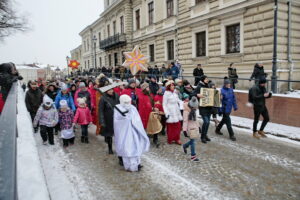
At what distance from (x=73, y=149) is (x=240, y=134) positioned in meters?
5.12

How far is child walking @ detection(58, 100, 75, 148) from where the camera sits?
6.99m

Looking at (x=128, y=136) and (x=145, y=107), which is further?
(x=145, y=107)

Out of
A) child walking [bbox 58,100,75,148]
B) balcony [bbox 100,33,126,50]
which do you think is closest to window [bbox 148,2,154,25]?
balcony [bbox 100,33,126,50]

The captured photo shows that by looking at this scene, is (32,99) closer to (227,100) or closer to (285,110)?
(227,100)

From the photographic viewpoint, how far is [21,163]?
1860mm

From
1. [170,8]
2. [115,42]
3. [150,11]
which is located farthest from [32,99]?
[115,42]

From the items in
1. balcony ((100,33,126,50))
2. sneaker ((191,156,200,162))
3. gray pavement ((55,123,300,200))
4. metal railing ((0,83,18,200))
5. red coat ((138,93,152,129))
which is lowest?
gray pavement ((55,123,300,200))

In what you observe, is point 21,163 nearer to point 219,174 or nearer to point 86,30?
point 219,174

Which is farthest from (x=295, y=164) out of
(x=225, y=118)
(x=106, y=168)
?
(x=106, y=168)

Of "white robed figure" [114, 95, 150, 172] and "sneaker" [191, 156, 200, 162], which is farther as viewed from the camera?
"sneaker" [191, 156, 200, 162]

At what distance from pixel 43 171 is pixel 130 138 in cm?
170

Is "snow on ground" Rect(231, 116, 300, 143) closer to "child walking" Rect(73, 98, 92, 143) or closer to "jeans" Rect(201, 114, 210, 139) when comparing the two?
"jeans" Rect(201, 114, 210, 139)

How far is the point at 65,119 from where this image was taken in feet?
23.3

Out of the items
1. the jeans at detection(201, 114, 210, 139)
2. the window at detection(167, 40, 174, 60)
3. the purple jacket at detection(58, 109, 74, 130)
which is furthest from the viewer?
the window at detection(167, 40, 174, 60)
